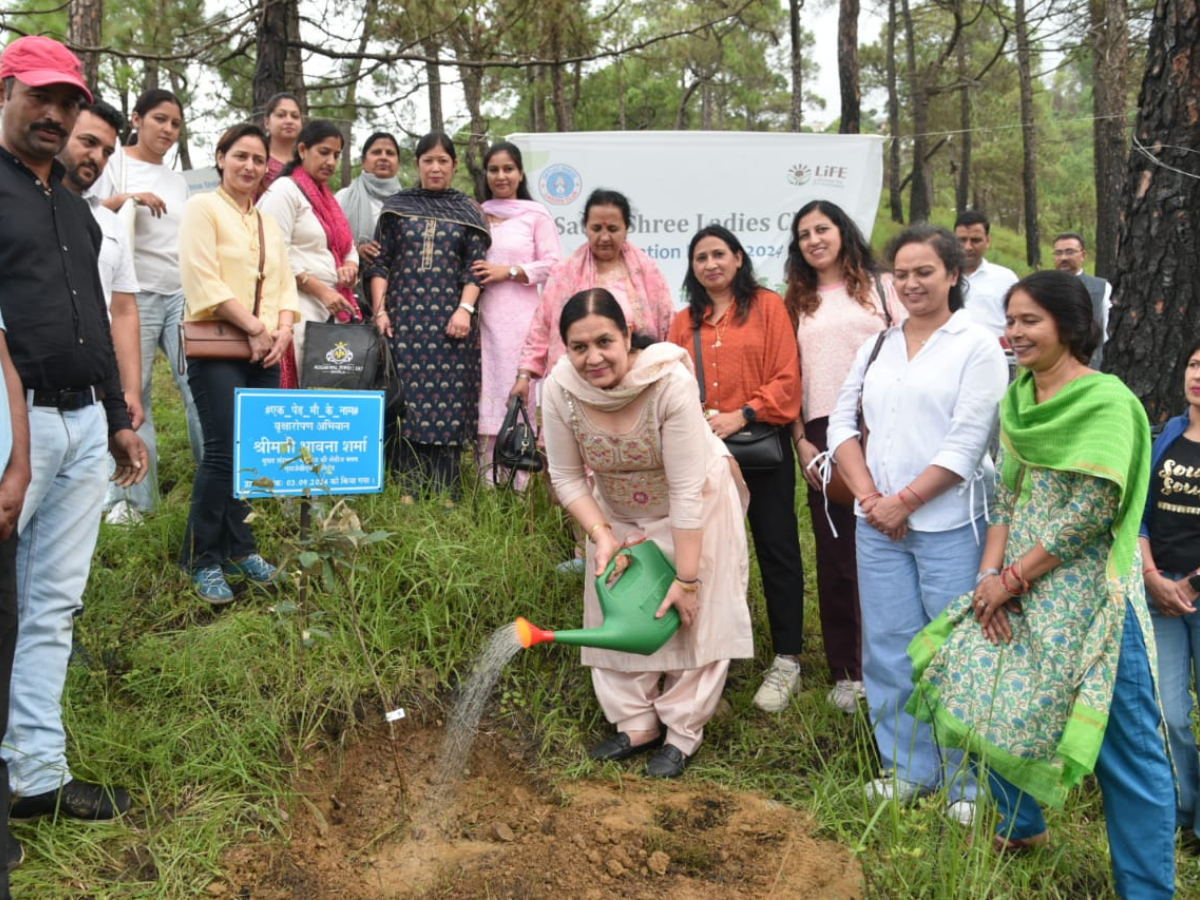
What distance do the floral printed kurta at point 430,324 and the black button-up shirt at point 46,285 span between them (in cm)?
165

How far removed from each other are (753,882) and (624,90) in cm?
2146

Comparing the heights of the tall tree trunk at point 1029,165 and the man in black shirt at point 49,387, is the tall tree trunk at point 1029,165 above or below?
above

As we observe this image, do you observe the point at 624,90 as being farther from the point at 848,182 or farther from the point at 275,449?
the point at 275,449

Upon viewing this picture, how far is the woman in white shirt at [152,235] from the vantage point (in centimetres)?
400

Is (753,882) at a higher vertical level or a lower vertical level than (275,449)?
lower

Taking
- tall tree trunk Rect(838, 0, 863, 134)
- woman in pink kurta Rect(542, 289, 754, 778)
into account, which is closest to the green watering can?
woman in pink kurta Rect(542, 289, 754, 778)

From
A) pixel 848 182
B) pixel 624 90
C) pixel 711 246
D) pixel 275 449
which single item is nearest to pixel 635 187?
pixel 848 182

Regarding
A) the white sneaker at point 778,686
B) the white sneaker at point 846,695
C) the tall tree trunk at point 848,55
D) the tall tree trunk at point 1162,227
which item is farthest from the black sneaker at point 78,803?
the tall tree trunk at point 848,55

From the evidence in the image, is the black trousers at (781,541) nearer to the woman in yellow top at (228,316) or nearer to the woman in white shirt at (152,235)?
the woman in yellow top at (228,316)

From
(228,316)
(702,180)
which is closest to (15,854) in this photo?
(228,316)

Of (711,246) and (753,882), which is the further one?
(711,246)

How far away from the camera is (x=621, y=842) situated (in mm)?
2613

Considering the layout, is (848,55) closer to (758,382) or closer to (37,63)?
(758,382)

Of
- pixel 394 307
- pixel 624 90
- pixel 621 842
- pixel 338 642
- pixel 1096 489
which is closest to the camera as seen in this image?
pixel 1096 489
